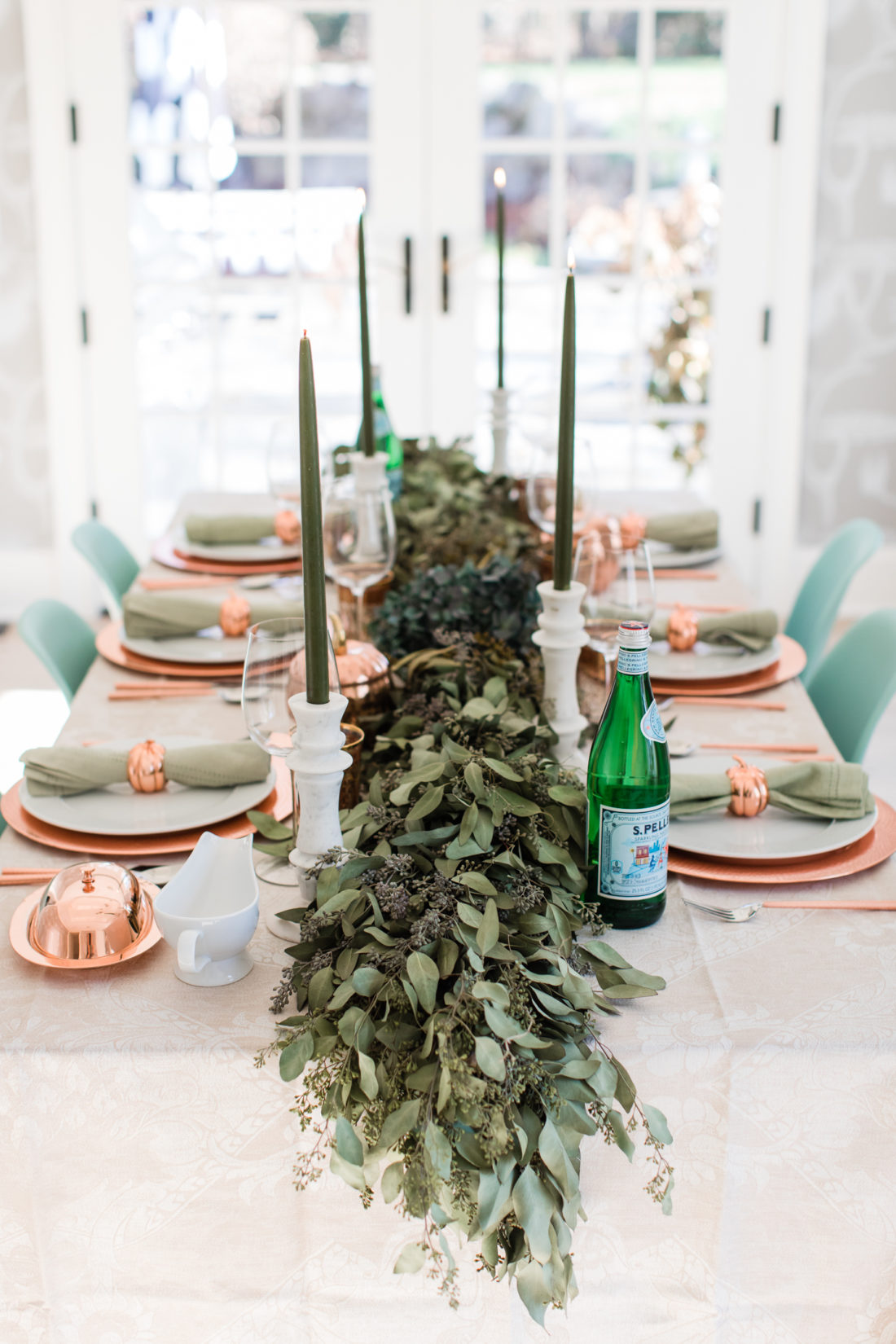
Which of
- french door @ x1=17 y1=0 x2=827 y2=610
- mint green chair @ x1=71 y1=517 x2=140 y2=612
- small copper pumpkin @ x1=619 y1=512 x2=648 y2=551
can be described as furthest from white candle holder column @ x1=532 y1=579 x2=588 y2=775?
french door @ x1=17 y1=0 x2=827 y2=610

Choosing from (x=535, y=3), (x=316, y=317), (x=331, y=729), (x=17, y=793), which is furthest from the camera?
(x=316, y=317)

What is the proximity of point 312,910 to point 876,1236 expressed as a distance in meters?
0.44

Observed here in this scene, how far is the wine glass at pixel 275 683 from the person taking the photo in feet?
3.39

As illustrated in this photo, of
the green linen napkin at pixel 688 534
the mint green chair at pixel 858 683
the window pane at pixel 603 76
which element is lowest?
the mint green chair at pixel 858 683

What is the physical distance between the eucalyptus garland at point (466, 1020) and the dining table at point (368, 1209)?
4cm

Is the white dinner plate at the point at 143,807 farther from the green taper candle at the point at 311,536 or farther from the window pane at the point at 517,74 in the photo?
the window pane at the point at 517,74

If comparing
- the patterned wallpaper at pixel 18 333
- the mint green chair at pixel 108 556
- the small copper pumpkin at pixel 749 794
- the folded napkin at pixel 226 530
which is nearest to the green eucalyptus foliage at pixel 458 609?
the small copper pumpkin at pixel 749 794

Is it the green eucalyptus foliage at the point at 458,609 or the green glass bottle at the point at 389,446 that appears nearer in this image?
the green eucalyptus foliage at the point at 458,609

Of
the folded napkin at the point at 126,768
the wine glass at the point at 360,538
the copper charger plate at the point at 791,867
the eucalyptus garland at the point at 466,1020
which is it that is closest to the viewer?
the eucalyptus garland at the point at 466,1020

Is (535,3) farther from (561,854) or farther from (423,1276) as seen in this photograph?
(423,1276)

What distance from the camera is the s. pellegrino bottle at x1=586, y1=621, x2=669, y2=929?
965 mm

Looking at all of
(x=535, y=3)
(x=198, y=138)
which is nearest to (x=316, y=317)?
(x=198, y=138)

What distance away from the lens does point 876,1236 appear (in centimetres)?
88

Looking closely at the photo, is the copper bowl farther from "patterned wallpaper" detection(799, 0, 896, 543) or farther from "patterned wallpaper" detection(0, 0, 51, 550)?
"patterned wallpaper" detection(799, 0, 896, 543)
